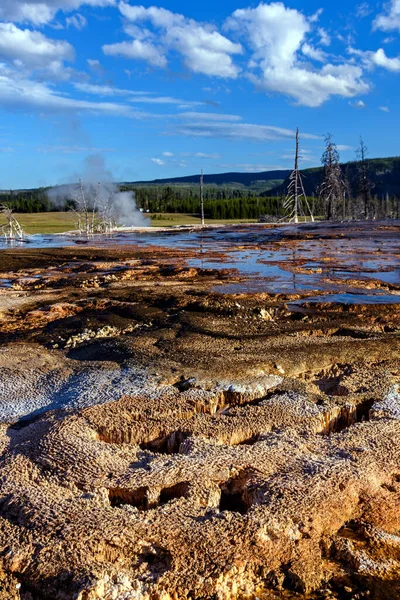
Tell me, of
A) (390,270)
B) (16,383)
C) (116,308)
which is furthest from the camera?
(390,270)

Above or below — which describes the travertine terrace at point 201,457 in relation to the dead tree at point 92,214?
below

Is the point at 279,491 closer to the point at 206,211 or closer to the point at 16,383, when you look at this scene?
the point at 16,383

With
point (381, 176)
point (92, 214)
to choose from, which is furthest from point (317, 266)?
point (381, 176)

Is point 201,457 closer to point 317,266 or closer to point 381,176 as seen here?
point 317,266

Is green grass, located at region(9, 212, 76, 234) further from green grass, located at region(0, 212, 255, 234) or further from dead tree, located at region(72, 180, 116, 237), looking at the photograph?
dead tree, located at region(72, 180, 116, 237)

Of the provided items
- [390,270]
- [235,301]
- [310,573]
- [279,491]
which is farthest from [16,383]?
[390,270]

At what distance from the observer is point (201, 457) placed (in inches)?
145

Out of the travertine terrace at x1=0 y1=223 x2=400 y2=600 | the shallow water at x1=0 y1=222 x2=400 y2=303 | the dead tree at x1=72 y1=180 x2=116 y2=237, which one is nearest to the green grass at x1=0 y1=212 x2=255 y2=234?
the dead tree at x1=72 y1=180 x2=116 y2=237

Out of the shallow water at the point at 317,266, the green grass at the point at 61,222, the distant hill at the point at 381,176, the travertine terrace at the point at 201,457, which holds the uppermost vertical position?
Answer: the distant hill at the point at 381,176

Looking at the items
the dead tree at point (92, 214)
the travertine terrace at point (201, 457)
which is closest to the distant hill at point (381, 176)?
the dead tree at point (92, 214)

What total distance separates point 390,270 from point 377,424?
994 centimetres

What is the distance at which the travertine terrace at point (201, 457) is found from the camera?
9.03 ft

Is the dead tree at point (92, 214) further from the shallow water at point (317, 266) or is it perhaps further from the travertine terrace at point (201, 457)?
the travertine terrace at point (201, 457)

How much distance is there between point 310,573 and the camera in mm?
2768
